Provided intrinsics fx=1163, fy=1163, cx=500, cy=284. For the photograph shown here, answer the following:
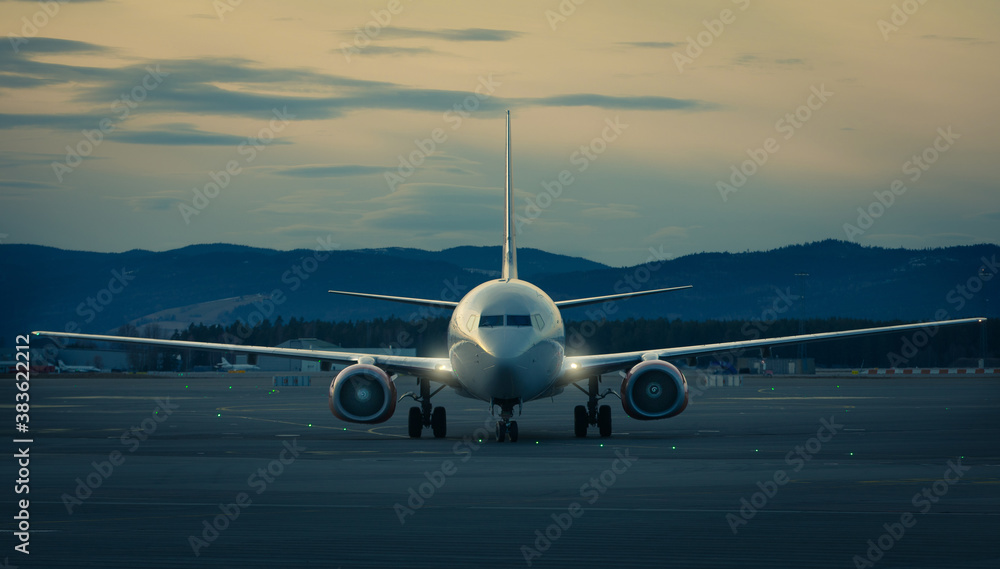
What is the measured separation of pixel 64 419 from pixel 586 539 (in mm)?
29542

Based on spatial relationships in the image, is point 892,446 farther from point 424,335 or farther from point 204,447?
point 424,335

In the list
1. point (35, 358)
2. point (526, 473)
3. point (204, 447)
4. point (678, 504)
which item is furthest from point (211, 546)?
point (35, 358)

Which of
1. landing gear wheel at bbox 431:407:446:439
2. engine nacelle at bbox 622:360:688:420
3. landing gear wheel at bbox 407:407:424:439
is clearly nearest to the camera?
engine nacelle at bbox 622:360:688:420

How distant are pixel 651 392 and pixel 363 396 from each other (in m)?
7.32

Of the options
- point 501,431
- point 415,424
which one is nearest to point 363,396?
point 415,424

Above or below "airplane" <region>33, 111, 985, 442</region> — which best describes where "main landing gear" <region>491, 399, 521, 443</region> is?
below

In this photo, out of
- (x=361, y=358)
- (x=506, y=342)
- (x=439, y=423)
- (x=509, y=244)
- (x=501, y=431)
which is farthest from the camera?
(x=509, y=244)

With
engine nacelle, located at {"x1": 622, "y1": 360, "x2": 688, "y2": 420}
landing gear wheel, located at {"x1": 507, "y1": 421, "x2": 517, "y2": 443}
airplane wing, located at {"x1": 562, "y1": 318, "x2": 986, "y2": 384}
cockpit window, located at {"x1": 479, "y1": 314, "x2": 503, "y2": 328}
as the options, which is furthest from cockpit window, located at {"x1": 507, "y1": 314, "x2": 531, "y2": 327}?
engine nacelle, located at {"x1": 622, "y1": 360, "x2": 688, "y2": 420}

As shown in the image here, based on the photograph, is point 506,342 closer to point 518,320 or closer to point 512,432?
point 518,320

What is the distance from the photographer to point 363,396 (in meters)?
29.6

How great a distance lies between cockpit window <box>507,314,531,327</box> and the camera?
1099 inches

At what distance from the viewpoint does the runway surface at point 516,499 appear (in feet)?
38.2

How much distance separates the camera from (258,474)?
19281mm

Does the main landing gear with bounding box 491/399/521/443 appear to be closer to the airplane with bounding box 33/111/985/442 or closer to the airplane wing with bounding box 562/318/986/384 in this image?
the airplane with bounding box 33/111/985/442
